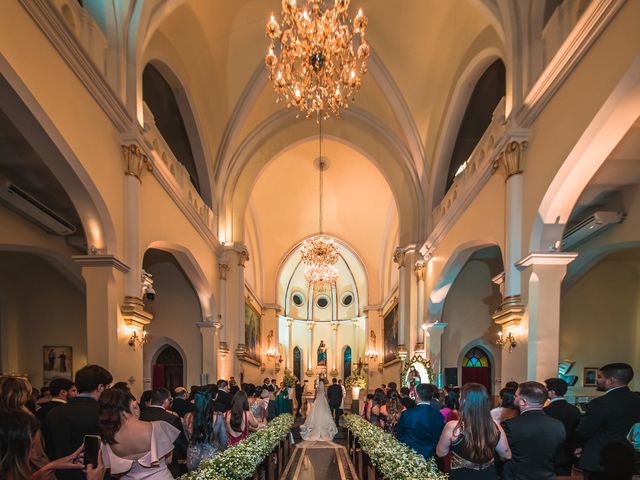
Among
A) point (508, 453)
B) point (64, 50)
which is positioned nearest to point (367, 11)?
point (64, 50)

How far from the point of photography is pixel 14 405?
3.87 metres

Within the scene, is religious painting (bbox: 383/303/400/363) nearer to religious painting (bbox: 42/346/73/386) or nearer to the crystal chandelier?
the crystal chandelier

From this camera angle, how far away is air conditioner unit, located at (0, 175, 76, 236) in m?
8.76

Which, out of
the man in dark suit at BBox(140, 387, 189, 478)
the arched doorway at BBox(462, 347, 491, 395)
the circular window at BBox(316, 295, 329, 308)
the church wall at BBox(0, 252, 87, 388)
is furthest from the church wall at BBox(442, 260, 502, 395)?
the circular window at BBox(316, 295, 329, 308)

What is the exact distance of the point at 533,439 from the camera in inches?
156

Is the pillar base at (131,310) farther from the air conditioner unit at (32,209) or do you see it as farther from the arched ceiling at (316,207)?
the arched ceiling at (316,207)

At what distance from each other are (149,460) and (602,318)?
38.4 ft

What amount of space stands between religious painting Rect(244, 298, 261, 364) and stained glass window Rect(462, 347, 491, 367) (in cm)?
845

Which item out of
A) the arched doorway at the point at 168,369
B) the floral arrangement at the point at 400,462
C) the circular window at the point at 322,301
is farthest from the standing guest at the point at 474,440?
the circular window at the point at 322,301

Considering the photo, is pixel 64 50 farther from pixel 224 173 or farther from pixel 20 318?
pixel 224 173

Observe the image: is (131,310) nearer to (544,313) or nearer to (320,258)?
(544,313)

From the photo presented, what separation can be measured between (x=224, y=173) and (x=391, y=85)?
17.9 feet

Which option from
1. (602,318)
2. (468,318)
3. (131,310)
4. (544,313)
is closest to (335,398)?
(468,318)

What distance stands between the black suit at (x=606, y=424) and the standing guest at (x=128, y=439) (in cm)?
361
